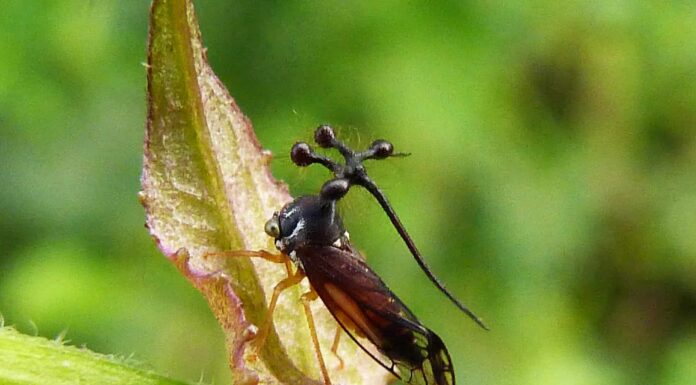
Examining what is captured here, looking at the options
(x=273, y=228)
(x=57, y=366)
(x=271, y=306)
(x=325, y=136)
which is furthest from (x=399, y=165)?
(x=57, y=366)

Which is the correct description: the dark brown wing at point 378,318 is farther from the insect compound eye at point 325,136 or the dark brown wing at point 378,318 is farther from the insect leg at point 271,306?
the insect compound eye at point 325,136

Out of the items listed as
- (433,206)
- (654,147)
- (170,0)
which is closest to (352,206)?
(170,0)

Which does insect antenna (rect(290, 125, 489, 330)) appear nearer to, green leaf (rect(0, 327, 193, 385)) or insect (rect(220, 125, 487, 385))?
insect (rect(220, 125, 487, 385))

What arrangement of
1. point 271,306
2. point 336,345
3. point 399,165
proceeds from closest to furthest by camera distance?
1. point 271,306
2. point 336,345
3. point 399,165

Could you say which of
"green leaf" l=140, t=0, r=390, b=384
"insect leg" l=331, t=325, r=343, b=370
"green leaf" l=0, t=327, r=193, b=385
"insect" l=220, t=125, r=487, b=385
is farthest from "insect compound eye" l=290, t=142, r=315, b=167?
"green leaf" l=0, t=327, r=193, b=385

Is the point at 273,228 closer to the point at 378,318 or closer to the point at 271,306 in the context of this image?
the point at 271,306
